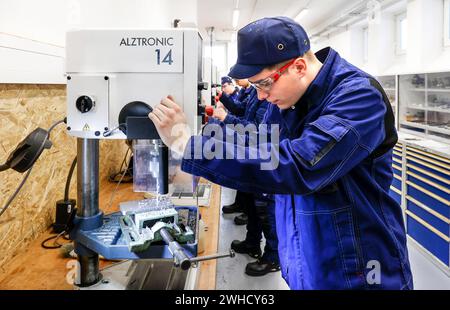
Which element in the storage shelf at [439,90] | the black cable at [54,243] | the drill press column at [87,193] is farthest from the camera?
the storage shelf at [439,90]

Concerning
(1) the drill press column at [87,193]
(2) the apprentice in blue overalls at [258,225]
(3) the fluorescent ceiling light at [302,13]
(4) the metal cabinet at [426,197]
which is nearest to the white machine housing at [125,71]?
(1) the drill press column at [87,193]

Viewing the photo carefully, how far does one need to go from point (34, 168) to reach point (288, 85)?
1074mm

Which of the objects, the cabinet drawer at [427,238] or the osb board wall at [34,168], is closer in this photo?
the osb board wall at [34,168]

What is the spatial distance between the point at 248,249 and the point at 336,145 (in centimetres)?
227

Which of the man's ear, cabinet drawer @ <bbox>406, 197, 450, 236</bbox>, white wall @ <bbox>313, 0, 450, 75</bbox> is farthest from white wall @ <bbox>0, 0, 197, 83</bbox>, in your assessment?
white wall @ <bbox>313, 0, 450, 75</bbox>

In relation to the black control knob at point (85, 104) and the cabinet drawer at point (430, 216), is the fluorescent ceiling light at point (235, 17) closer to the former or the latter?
Answer: the cabinet drawer at point (430, 216)

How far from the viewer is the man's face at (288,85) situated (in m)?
0.88

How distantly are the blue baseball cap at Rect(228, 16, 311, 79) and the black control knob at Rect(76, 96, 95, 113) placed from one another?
0.37 m

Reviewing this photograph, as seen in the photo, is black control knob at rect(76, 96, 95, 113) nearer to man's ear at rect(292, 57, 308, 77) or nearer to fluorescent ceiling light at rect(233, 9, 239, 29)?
man's ear at rect(292, 57, 308, 77)

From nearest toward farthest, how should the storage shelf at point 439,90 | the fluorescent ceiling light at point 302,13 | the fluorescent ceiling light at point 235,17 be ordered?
1. the storage shelf at point 439,90
2. the fluorescent ceiling light at point 302,13
3. the fluorescent ceiling light at point 235,17

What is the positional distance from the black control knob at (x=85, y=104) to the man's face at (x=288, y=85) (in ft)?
1.32

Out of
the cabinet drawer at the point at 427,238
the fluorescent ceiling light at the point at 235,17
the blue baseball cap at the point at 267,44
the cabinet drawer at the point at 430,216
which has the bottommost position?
the cabinet drawer at the point at 427,238

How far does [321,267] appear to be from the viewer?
0.89 m

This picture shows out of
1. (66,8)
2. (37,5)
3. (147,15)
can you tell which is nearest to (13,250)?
(37,5)
